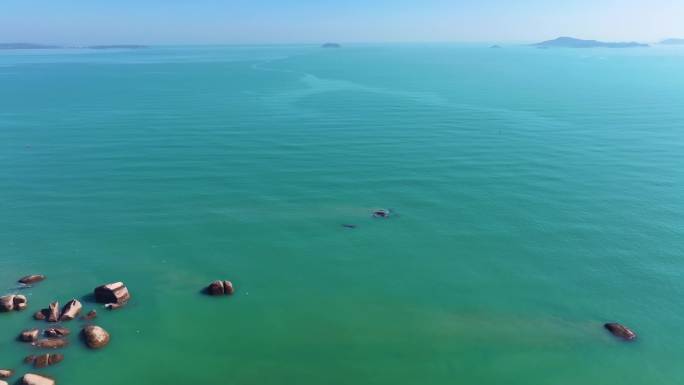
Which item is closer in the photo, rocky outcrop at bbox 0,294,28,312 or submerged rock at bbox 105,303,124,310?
rocky outcrop at bbox 0,294,28,312

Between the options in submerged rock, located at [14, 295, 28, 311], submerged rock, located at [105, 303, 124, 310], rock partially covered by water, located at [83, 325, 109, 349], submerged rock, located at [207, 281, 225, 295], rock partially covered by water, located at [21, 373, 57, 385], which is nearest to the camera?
rock partially covered by water, located at [21, 373, 57, 385]

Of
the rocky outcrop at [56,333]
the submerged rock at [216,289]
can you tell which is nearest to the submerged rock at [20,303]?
the rocky outcrop at [56,333]

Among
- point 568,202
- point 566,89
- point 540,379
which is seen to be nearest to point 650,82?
point 566,89

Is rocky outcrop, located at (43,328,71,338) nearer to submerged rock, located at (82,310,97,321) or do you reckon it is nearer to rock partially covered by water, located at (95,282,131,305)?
submerged rock, located at (82,310,97,321)

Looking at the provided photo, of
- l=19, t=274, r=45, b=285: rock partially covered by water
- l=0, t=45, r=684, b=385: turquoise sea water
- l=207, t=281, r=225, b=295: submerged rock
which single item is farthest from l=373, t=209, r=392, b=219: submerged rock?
l=19, t=274, r=45, b=285: rock partially covered by water

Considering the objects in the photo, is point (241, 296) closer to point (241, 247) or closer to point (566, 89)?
point (241, 247)

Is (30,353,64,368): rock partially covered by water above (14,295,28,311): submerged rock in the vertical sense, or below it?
below

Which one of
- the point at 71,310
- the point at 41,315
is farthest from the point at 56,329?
the point at 41,315
